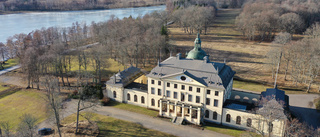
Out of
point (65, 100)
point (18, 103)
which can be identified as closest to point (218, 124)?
point (65, 100)

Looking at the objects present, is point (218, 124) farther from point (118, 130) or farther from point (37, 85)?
point (37, 85)

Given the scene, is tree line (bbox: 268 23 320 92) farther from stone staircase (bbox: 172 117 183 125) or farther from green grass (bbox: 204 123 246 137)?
stone staircase (bbox: 172 117 183 125)

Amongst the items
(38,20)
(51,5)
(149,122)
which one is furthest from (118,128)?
(51,5)

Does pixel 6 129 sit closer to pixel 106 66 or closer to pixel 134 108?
pixel 134 108

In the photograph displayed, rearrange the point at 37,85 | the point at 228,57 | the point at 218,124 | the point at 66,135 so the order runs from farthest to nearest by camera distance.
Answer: the point at 228,57 < the point at 37,85 < the point at 218,124 < the point at 66,135

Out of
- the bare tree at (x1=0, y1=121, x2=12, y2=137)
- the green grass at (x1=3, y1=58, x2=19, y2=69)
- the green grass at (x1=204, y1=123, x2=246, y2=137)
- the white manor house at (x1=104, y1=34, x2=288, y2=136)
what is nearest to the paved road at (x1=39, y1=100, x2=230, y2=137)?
the green grass at (x1=204, y1=123, x2=246, y2=137)

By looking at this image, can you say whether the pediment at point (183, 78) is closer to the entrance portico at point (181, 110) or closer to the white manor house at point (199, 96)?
the white manor house at point (199, 96)

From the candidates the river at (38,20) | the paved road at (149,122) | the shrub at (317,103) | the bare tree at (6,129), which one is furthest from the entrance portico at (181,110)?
the river at (38,20)
